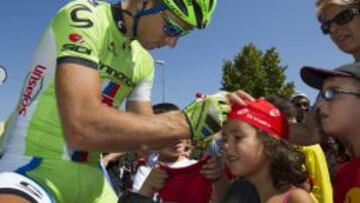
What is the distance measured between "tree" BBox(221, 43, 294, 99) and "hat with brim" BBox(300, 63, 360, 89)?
33.3 m

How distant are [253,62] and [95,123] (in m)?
37.6

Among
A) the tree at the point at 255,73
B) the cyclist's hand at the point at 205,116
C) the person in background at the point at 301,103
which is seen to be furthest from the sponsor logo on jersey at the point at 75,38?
the tree at the point at 255,73

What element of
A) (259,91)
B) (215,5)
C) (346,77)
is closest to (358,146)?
(346,77)

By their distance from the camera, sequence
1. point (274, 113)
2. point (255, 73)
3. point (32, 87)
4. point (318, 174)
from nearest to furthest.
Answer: point (32, 87) → point (274, 113) → point (318, 174) → point (255, 73)

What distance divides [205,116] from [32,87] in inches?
42.2

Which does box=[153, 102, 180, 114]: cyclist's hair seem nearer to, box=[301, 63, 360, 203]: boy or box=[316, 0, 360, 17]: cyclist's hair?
box=[316, 0, 360, 17]: cyclist's hair

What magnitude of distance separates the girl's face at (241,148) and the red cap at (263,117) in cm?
7

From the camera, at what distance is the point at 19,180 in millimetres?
2619

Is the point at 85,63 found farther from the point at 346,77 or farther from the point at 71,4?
the point at 346,77

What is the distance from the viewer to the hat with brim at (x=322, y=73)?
3.30 metres

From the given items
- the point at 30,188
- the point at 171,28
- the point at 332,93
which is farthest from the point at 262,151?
the point at 30,188

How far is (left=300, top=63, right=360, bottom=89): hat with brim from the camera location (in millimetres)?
Result: 3301

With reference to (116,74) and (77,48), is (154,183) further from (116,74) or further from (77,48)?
(77,48)

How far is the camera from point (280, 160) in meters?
3.75
